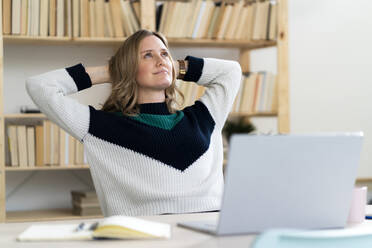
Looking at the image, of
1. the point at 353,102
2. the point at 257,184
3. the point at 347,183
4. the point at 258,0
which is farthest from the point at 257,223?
A: the point at 353,102

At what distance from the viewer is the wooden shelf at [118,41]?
3.19 m

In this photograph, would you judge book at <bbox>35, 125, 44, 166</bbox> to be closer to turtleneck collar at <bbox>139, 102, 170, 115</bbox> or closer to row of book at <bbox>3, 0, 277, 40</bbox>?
row of book at <bbox>3, 0, 277, 40</bbox>

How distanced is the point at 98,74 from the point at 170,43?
124 cm

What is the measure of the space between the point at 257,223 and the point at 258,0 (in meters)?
2.57

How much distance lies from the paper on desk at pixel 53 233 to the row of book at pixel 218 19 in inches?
82.3

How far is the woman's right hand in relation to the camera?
2287mm

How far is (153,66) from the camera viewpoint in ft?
7.32

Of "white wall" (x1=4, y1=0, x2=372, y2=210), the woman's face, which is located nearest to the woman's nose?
the woman's face

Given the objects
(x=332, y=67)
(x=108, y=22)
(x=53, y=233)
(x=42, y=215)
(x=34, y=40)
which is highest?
(x=108, y=22)

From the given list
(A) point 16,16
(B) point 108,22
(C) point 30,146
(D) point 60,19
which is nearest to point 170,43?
(B) point 108,22

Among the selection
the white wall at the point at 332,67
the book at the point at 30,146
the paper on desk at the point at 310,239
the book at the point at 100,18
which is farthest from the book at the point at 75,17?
the paper on desk at the point at 310,239

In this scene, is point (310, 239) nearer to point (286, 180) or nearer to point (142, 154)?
point (286, 180)

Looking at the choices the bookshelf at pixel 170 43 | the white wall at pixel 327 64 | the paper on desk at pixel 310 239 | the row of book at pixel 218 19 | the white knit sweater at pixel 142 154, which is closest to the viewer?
the paper on desk at pixel 310 239

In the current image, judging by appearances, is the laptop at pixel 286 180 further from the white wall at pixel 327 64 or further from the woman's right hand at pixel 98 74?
the white wall at pixel 327 64
